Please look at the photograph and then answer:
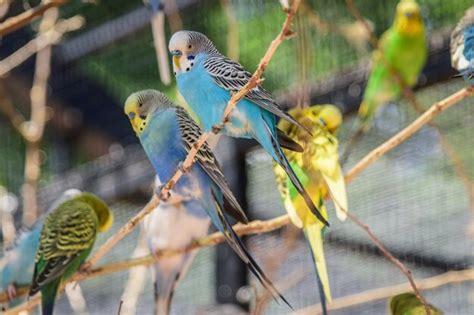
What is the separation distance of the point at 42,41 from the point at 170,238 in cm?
51

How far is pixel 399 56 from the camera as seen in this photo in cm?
128

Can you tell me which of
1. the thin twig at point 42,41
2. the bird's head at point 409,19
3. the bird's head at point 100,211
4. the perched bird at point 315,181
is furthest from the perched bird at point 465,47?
the thin twig at point 42,41

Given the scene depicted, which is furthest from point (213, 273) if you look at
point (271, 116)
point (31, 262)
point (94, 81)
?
point (271, 116)

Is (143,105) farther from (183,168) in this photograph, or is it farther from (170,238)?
(170,238)

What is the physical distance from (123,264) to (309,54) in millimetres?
467

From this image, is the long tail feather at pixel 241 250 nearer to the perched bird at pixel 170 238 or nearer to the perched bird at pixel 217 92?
the perched bird at pixel 217 92

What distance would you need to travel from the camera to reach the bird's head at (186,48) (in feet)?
3.31

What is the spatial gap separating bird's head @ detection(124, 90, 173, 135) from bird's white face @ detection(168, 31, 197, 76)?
0.04 m

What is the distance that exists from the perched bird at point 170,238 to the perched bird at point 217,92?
210 millimetres

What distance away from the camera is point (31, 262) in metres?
1.31

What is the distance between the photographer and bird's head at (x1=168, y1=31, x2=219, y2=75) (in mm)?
1008

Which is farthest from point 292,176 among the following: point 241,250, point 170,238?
point 170,238

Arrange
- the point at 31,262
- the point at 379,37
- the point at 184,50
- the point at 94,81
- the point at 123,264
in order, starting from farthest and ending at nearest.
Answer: the point at 94,81, the point at 379,37, the point at 31,262, the point at 123,264, the point at 184,50

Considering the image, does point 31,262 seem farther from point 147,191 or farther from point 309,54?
point 309,54
